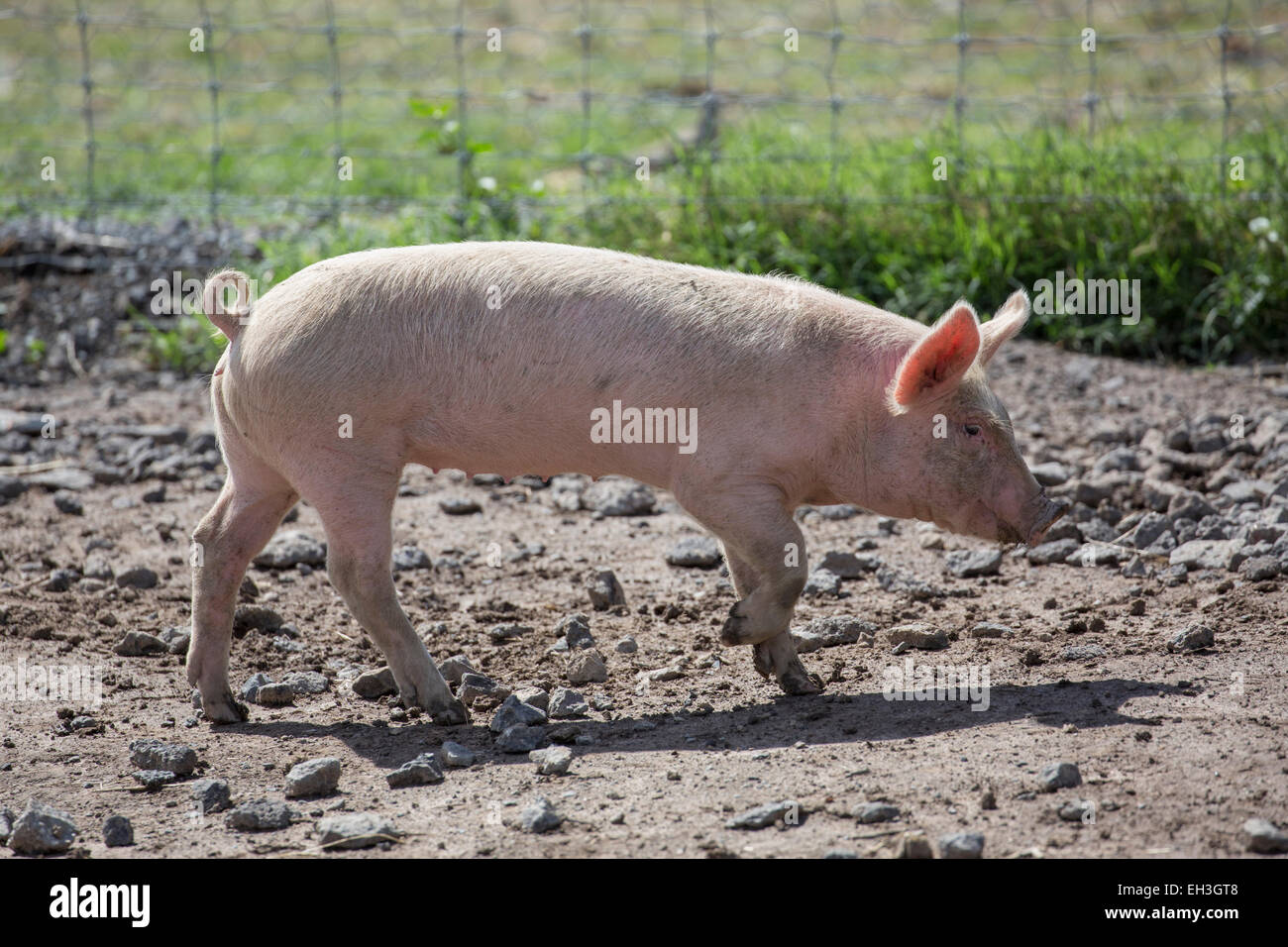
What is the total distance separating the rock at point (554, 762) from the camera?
3.87 metres

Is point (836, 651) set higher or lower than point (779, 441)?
lower

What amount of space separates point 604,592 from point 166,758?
70.5 inches

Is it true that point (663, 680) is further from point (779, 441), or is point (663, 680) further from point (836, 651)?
point (779, 441)

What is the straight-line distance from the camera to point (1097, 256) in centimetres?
778

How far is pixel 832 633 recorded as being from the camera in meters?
4.98

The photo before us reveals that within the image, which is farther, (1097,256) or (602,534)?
(1097,256)

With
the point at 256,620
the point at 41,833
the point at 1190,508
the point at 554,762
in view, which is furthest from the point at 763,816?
the point at 1190,508

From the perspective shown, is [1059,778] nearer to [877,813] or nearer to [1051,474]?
[877,813]

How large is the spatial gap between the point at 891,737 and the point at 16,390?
6.02 metres

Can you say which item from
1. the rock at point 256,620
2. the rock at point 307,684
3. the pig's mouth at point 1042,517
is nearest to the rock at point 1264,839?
the pig's mouth at point 1042,517

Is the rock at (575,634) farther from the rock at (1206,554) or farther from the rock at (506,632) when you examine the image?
the rock at (1206,554)

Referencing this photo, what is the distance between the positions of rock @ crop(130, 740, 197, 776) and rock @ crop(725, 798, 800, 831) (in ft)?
5.14

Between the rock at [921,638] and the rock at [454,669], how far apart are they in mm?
1405

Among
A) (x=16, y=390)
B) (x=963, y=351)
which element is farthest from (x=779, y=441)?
(x=16, y=390)
